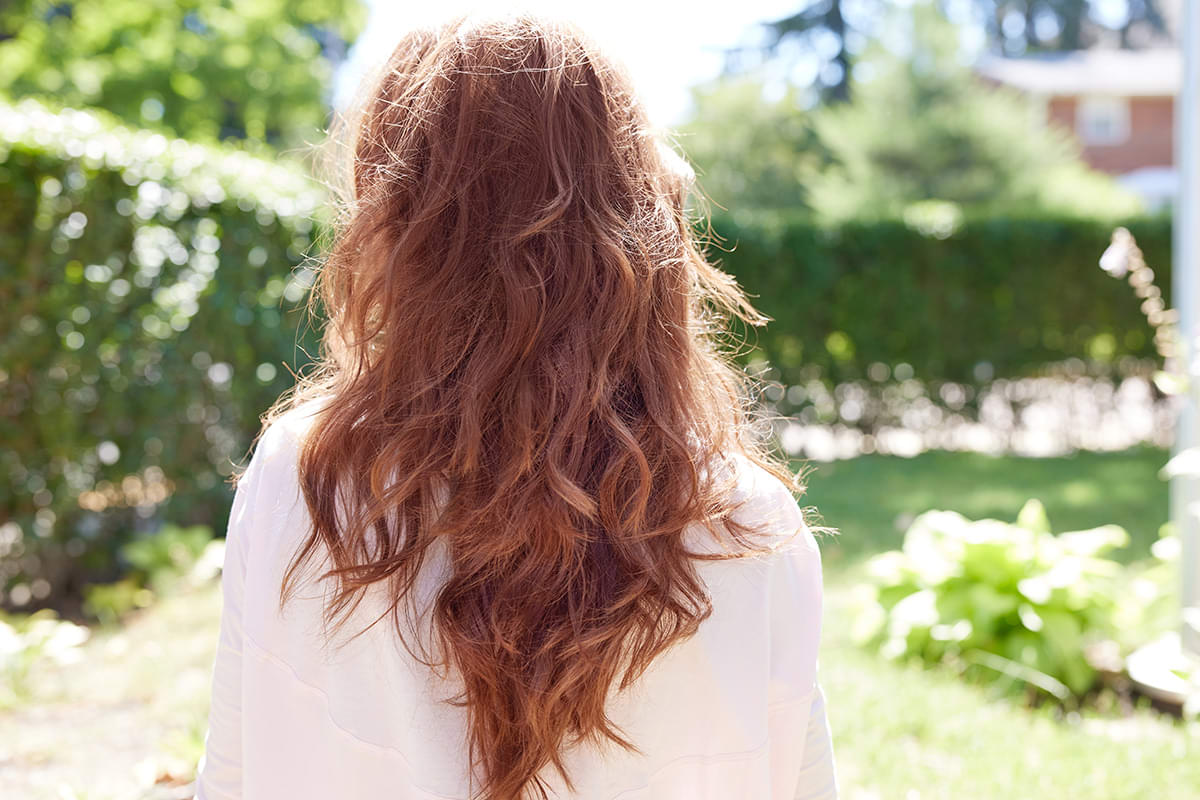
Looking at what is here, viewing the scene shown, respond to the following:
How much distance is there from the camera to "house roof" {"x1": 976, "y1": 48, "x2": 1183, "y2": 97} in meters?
31.5

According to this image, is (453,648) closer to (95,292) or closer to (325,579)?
(325,579)

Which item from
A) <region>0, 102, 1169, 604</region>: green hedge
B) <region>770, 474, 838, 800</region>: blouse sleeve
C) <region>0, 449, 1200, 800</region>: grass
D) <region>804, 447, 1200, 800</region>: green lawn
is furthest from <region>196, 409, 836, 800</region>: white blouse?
<region>0, 102, 1169, 604</region>: green hedge

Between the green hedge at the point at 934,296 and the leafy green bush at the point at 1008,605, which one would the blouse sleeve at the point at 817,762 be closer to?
the leafy green bush at the point at 1008,605

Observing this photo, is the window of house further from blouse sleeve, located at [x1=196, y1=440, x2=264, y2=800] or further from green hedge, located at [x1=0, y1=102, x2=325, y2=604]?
blouse sleeve, located at [x1=196, y1=440, x2=264, y2=800]

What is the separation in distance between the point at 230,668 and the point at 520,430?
501 mm

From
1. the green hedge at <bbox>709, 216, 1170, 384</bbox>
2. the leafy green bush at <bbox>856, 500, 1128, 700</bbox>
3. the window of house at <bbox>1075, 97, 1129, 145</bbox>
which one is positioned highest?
the leafy green bush at <bbox>856, 500, 1128, 700</bbox>

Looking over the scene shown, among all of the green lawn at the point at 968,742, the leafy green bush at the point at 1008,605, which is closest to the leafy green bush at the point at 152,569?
the green lawn at the point at 968,742

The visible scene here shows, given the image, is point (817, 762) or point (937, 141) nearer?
point (817, 762)

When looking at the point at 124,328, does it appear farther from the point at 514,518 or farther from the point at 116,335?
the point at 514,518

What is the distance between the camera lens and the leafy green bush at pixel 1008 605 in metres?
3.43

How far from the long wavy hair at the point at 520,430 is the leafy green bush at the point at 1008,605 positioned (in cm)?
277

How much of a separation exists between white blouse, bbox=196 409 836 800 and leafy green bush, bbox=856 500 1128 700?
2.62 meters

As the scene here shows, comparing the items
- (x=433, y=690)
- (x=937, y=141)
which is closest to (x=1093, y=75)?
(x=937, y=141)

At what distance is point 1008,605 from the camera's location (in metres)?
3.52
